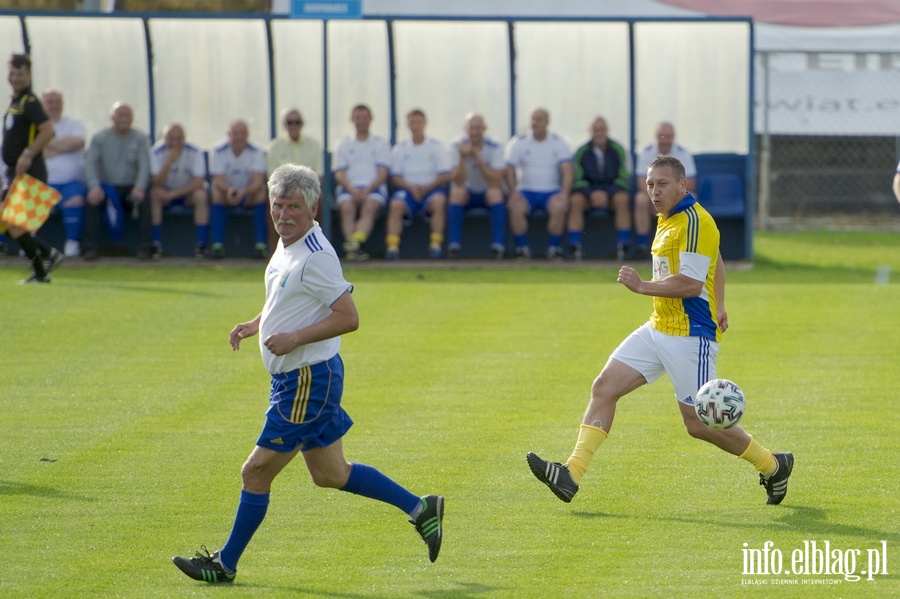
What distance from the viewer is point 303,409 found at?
5.38 meters

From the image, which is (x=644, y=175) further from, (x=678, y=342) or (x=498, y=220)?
(x=678, y=342)

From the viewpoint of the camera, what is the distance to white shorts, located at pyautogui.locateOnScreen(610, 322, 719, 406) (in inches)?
259

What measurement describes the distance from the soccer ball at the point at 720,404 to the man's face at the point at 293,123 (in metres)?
11.3

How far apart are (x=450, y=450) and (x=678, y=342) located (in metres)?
1.69

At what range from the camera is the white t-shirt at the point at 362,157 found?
56.6ft

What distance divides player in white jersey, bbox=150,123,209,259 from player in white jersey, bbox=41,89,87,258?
0.88 m

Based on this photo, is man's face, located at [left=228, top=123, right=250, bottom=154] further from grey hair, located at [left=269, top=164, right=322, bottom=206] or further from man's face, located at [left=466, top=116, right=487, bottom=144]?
grey hair, located at [left=269, top=164, right=322, bottom=206]

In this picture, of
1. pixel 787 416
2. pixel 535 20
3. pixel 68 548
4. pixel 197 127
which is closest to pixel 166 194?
pixel 197 127

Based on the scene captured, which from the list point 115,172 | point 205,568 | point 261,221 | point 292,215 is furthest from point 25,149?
point 205,568

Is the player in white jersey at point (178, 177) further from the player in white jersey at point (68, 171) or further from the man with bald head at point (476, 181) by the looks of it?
the man with bald head at point (476, 181)

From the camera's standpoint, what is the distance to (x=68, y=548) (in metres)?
5.85

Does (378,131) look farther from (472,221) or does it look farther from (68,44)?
(68,44)

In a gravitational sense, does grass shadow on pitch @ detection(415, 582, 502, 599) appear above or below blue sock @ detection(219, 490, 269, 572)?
below

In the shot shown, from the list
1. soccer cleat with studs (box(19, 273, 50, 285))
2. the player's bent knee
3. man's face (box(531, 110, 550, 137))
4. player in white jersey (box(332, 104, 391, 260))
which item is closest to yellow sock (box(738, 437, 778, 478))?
the player's bent knee
